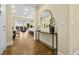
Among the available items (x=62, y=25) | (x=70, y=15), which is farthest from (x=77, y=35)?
(x=62, y=25)

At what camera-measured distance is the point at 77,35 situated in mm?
1686

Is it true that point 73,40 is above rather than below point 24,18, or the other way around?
below

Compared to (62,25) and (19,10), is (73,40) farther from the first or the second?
(19,10)

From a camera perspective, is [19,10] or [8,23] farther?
[8,23]

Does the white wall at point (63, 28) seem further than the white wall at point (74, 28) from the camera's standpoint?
Yes

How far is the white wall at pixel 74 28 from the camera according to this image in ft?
5.53

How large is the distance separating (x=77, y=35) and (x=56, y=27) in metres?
0.83

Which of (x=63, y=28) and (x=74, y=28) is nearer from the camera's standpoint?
(x=74, y=28)

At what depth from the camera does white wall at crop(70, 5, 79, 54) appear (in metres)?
1.69

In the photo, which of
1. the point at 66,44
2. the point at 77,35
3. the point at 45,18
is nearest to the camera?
the point at 77,35

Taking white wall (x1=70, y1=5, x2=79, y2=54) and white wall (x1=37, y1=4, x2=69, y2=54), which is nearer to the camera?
white wall (x1=70, y1=5, x2=79, y2=54)

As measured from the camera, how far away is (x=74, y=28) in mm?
1755
